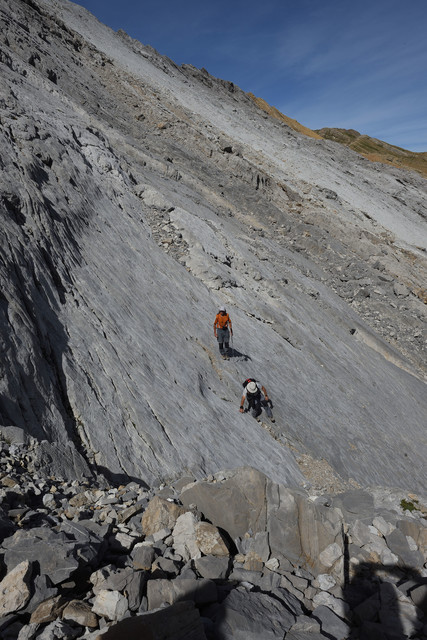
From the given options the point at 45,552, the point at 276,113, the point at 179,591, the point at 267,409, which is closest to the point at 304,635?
the point at 179,591

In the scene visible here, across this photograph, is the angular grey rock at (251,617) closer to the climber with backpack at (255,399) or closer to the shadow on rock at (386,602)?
the shadow on rock at (386,602)

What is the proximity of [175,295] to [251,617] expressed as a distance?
12221 mm

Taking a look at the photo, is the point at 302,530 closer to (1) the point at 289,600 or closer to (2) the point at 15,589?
(1) the point at 289,600

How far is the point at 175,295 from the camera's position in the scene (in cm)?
1519

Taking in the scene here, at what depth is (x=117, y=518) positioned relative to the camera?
214 inches

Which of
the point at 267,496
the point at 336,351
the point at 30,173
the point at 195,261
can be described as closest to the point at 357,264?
the point at 336,351

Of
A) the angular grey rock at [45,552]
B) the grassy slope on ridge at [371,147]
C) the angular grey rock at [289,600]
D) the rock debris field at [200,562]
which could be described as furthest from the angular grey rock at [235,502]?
the grassy slope on ridge at [371,147]

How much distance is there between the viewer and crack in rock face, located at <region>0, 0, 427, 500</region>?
341 inches

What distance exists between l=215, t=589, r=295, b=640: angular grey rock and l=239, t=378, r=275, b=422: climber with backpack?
7792 mm

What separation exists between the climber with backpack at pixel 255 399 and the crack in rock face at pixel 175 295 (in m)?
0.35

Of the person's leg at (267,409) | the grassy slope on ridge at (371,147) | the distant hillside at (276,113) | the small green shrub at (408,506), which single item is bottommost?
the person's leg at (267,409)

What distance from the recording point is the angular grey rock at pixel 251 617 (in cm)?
375

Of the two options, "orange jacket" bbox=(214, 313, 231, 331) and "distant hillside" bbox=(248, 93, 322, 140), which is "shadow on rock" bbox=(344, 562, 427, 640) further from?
"distant hillside" bbox=(248, 93, 322, 140)

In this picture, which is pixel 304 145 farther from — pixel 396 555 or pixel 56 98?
pixel 396 555
